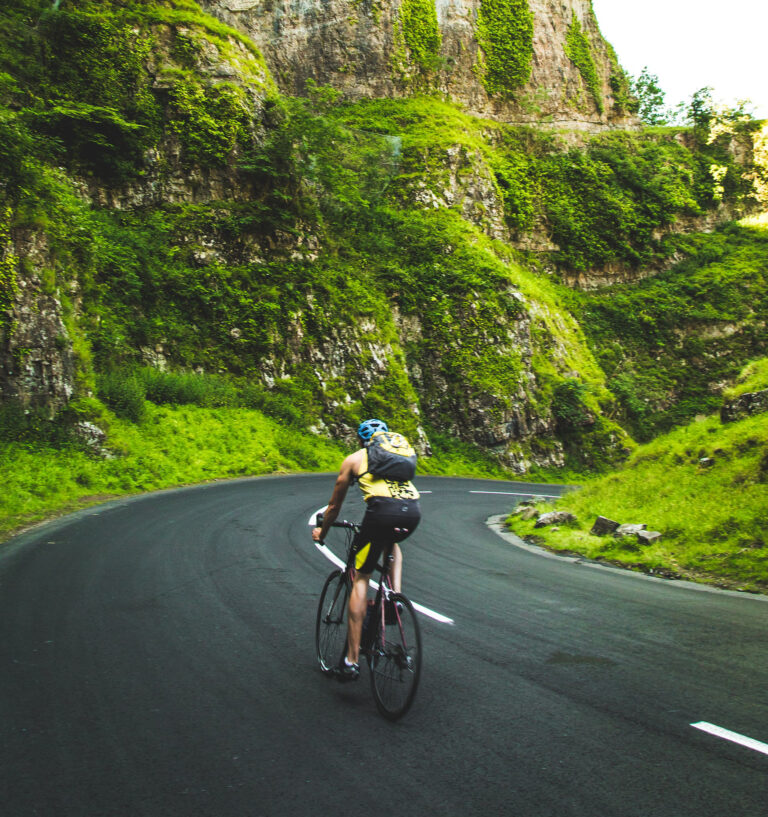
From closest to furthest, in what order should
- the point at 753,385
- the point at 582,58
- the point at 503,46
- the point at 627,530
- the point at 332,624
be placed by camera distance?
1. the point at 332,624
2. the point at 627,530
3. the point at 753,385
4. the point at 503,46
5. the point at 582,58


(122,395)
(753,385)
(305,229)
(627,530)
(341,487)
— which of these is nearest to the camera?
(341,487)

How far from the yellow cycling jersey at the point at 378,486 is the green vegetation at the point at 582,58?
186 feet

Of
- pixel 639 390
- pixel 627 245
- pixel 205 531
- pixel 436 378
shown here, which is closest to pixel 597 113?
pixel 627 245

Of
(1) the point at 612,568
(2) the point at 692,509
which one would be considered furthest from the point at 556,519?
(1) the point at 612,568

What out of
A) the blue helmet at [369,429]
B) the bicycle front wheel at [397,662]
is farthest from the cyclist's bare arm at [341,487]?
the bicycle front wheel at [397,662]

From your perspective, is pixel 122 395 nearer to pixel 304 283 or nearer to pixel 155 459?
pixel 155 459

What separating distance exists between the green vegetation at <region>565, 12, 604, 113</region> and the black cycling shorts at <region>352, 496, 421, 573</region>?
2237 inches

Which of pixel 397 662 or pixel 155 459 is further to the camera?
pixel 155 459

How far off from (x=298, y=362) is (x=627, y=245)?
28958 mm

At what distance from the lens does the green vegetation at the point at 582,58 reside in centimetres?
4954

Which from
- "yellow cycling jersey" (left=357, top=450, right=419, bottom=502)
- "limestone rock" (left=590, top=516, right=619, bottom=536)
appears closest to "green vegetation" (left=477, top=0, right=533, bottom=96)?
"limestone rock" (left=590, top=516, right=619, bottom=536)

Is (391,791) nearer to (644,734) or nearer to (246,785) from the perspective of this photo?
(246,785)

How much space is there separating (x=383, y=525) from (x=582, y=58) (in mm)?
59017

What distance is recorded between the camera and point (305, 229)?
27.6 meters
